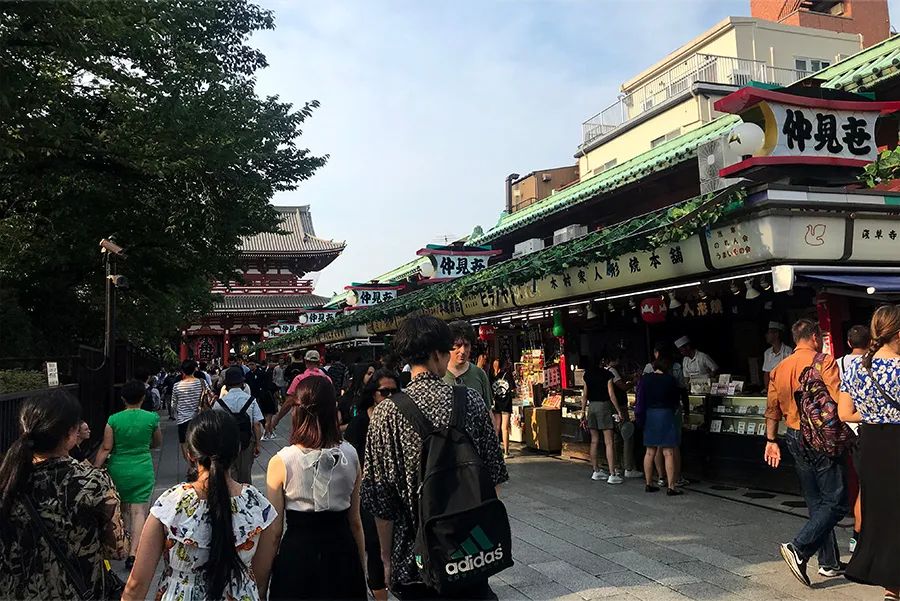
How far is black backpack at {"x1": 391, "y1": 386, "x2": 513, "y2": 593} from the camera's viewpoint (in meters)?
2.50

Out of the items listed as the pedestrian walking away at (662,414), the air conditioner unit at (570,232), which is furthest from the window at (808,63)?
the pedestrian walking away at (662,414)

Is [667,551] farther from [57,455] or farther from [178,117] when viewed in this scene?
[178,117]

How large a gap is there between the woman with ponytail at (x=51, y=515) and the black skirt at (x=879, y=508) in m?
4.19

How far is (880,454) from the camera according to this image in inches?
153

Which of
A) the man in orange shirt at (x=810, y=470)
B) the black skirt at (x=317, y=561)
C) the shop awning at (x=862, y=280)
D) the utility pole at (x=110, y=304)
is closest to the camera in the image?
the black skirt at (x=317, y=561)

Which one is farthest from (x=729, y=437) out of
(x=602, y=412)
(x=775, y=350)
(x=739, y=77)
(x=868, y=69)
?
(x=739, y=77)

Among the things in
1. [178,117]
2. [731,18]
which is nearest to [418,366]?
[178,117]

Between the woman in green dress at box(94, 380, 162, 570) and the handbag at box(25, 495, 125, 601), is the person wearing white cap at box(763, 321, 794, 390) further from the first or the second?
the handbag at box(25, 495, 125, 601)

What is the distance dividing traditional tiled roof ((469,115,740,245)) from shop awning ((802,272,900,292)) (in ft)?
13.7

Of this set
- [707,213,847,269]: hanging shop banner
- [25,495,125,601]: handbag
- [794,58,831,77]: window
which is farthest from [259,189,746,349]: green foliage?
[794,58,831,77]: window

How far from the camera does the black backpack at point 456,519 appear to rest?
250cm

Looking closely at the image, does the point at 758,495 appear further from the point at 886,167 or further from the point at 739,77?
the point at 739,77

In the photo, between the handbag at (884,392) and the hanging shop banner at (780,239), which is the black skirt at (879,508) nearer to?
the handbag at (884,392)

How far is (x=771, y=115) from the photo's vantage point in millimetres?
6465
